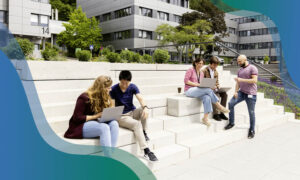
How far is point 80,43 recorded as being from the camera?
3525 cm

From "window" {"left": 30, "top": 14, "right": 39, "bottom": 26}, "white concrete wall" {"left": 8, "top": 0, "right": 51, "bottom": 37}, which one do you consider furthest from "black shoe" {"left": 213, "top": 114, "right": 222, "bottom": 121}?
"window" {"left": 30, "top": 14, "right": 39, "bottom": 26}

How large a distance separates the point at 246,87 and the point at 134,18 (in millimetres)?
30983

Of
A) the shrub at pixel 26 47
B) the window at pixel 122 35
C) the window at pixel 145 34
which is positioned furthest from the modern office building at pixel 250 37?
the shrub at pixel 26 47

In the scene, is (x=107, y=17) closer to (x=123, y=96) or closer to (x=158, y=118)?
(x=158, y=118)

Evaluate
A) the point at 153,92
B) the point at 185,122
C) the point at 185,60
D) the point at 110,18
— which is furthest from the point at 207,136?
the point at 110,18

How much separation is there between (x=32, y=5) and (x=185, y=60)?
2692cm

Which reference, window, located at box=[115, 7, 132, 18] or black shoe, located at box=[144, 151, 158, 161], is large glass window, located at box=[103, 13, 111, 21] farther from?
black shoe, located at box=[144, 151, 158, 161]

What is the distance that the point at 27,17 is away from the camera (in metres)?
29.8

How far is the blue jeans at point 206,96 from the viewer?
559 centimetres

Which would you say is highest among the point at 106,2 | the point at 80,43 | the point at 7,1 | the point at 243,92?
the point at 106,2

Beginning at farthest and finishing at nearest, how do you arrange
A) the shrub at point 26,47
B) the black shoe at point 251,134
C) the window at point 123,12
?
the window at point 123,12 < the shrub at point 26,47 < the black shoe at point 251,134

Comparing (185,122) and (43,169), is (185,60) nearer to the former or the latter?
(185,122)

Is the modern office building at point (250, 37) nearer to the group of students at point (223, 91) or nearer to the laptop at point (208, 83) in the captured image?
the group of students at point (223, 91)

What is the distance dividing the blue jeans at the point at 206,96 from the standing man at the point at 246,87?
0.62 meters
